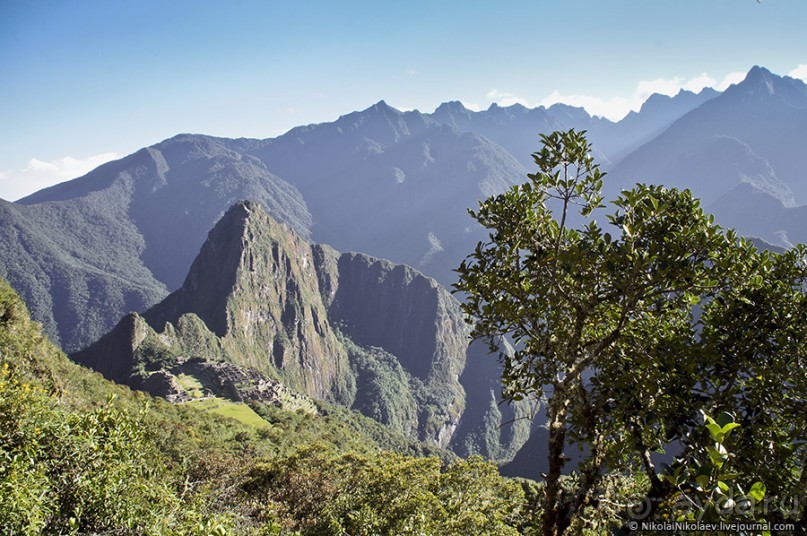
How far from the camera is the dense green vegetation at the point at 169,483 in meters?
6.78

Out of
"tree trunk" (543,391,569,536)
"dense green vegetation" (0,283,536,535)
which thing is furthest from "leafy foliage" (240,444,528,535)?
"tree trunk" (543,391,569,536)

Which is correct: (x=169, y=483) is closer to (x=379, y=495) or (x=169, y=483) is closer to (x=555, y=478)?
(x=555, y=478)

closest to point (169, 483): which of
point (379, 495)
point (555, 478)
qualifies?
point (555, 478)

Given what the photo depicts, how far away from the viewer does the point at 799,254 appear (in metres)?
6.32

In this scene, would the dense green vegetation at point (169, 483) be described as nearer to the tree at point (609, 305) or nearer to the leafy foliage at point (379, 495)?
the leafy foliage at point (379, 495)

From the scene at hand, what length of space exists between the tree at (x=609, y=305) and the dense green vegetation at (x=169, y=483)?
6.95ft

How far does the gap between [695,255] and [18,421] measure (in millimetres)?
11186

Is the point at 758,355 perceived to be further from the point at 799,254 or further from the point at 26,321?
the point at 26,321

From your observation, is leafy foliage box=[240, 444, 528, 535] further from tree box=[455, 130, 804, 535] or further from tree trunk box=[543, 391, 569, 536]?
tree box=[455, 130, 804, 535]

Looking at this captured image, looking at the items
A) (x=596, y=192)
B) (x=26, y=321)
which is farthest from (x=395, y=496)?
(x=26, y=321)

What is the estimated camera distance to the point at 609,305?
6.72 meters

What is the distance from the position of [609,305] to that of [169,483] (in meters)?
9.67

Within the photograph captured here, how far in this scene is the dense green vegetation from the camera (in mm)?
6777

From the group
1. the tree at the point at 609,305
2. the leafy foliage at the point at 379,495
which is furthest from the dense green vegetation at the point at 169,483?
the tree at the point at 609,305
